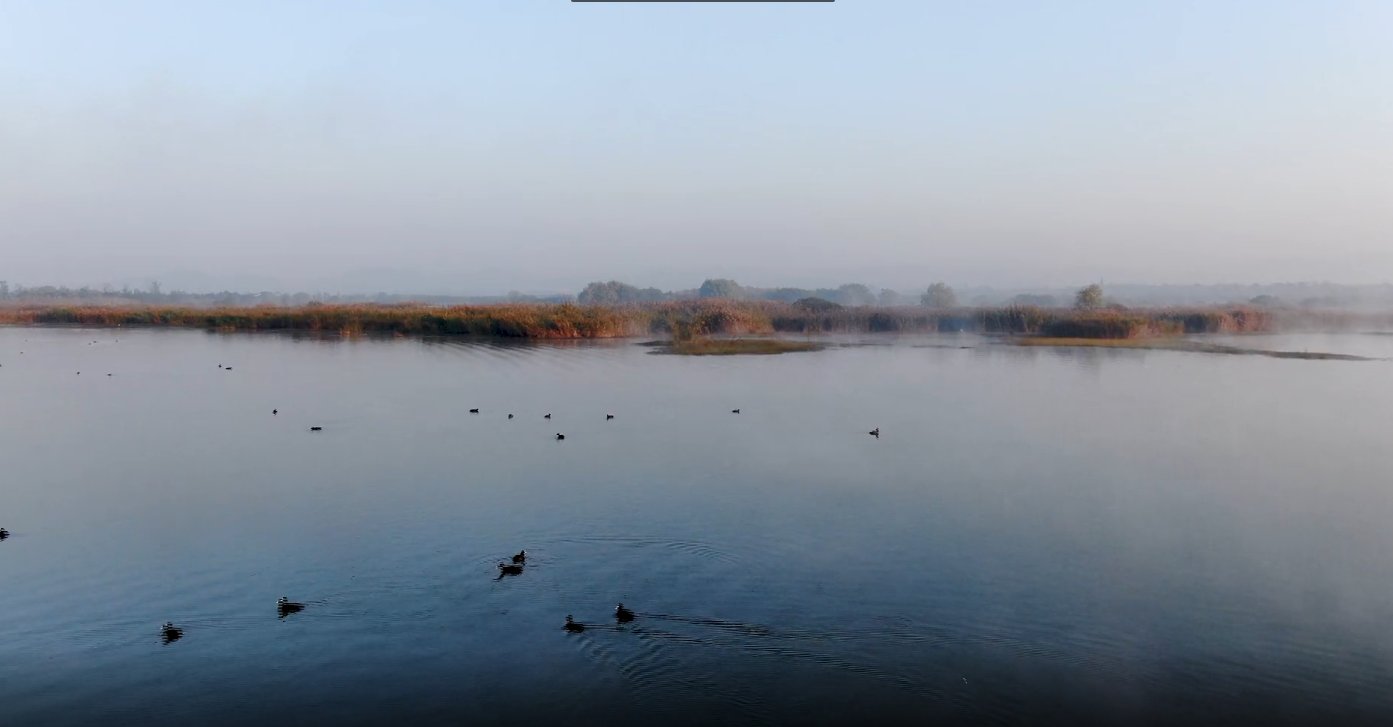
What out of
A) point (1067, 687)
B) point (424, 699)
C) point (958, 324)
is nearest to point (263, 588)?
point (424, 699)

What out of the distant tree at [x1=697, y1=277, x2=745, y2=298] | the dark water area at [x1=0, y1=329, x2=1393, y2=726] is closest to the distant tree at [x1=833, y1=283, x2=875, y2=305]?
the distant tree at [x1=697, y1=277, x2=745, y2=298]

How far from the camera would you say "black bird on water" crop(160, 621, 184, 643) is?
8.17 meters

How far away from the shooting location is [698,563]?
10.4 m

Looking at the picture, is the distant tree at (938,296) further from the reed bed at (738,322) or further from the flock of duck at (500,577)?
the flock of duck at (500,577)

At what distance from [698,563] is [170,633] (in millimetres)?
4871

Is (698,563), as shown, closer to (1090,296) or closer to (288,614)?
(288,614)

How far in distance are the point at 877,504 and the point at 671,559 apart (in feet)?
12.3

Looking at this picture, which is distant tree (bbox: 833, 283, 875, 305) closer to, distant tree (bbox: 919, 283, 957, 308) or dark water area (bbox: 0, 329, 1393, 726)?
distant tree (bbox: 919, 283, 957, 308)

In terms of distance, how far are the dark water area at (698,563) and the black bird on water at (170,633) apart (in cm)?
11

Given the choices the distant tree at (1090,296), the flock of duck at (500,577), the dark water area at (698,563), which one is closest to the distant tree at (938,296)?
the distant tree at (1090,296)

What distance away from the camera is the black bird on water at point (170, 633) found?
8172 mm

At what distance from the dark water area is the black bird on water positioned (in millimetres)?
110

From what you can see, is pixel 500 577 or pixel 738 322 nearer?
pixel 500 577

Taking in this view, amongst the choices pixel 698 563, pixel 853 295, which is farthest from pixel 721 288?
pixel 698 563
